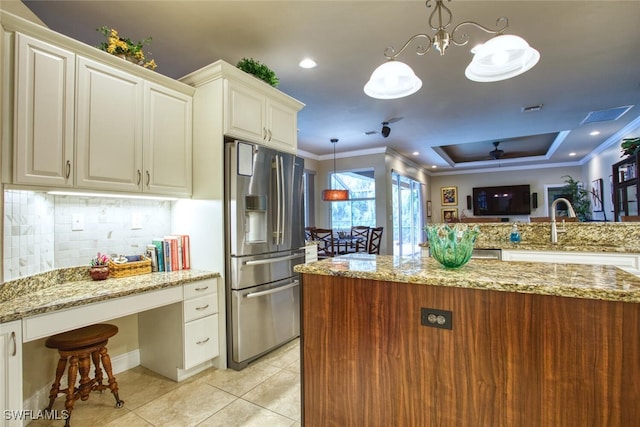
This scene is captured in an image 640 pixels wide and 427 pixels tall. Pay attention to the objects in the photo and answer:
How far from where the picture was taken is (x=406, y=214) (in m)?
8.41

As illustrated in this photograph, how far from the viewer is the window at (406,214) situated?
738 centimetres

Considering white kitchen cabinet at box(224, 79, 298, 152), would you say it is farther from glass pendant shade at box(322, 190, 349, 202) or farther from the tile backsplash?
glass pendant shade at box(322, 190, 349, 202)

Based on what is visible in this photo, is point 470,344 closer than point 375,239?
Yes

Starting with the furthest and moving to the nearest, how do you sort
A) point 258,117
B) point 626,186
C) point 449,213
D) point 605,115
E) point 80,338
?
1. point 449,213
2. point 626,186
3. point 605,115
4. point 258,117
5. point 80,338

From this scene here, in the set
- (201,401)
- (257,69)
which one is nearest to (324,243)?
(257,69)

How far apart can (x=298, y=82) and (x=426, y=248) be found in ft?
7.10

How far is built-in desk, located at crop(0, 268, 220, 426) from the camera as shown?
1479mm

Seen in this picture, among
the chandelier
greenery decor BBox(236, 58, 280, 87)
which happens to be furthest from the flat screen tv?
the chandelier

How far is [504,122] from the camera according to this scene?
16.5 feet

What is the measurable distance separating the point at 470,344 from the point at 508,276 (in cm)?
30

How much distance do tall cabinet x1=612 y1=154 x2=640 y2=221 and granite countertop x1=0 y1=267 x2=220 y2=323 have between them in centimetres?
570

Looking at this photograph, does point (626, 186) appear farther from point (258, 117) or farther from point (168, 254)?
point (168, 254)

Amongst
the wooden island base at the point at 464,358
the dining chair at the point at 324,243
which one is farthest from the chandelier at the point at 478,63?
the dining chair at the point at 324,243

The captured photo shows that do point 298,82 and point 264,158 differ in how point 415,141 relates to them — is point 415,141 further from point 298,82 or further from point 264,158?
point 264,158
